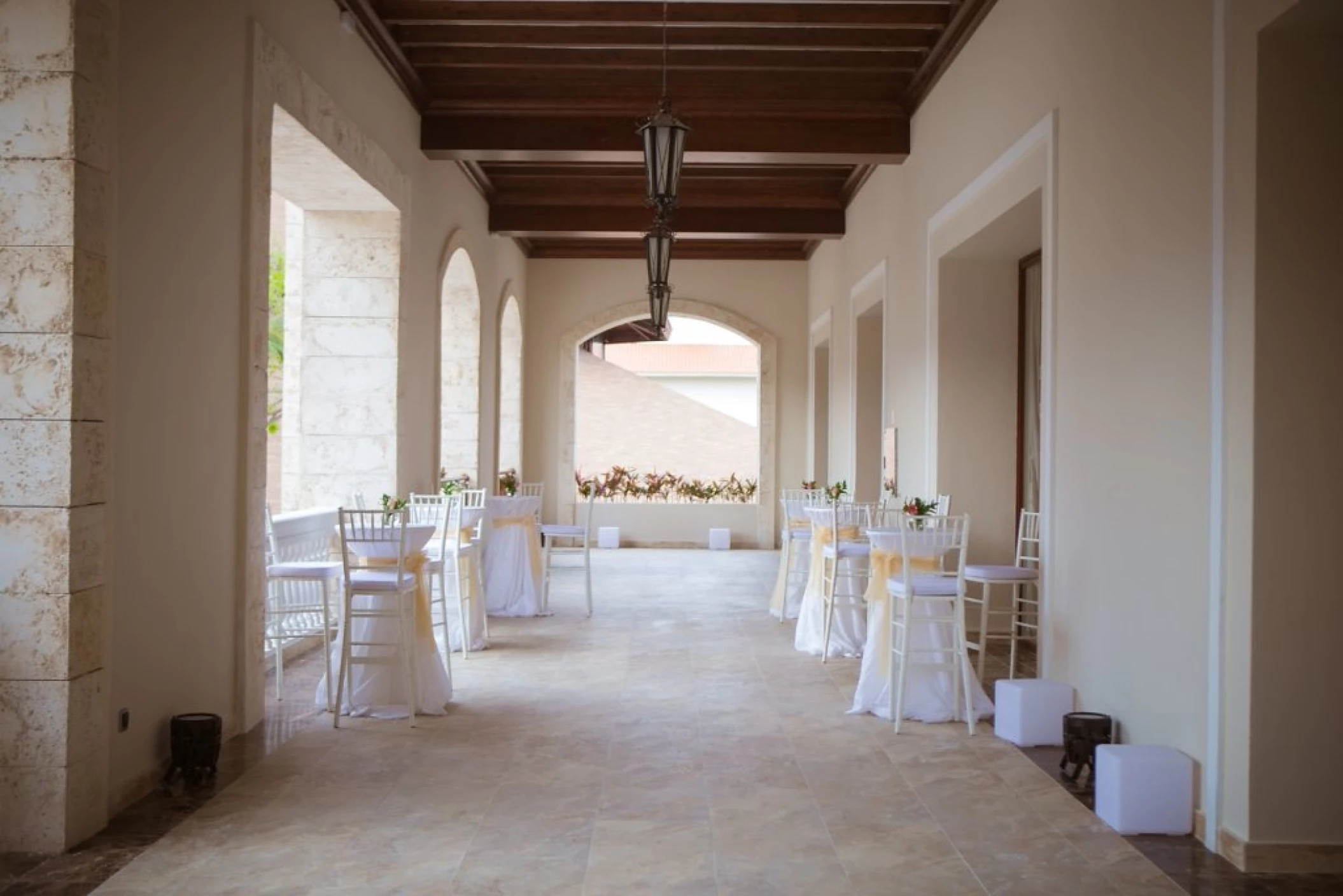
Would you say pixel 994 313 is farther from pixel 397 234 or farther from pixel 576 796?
pixel 576 796

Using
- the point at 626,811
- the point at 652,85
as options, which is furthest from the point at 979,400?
the point at 626,811

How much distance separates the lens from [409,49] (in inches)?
295

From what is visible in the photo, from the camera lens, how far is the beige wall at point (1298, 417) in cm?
345

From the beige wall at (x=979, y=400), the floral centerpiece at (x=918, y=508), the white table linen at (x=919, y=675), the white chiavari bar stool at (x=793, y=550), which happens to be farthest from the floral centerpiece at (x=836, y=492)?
the white table linen at (x=919, y=675)

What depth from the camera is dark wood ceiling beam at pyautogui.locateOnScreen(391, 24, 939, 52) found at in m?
7.01

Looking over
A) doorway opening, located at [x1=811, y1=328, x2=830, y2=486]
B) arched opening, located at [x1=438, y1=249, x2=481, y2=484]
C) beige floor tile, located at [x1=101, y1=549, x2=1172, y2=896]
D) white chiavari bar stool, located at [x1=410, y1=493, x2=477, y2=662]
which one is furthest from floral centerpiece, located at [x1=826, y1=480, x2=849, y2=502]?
doorway opening, located at [x1=811, y1=328, x2=830, y2=486]

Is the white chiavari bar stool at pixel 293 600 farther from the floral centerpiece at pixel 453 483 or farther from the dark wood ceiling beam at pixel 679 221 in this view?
the dark wood ceiling beam at pixel 679 221

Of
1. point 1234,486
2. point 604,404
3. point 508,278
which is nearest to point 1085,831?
point 1234,486

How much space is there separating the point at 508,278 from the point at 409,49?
574cm

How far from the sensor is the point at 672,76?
25.6 ft

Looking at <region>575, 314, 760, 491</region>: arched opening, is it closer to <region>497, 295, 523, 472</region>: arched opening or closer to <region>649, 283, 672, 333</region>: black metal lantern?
<region>497, 295, 523, 472</region>: arched opening

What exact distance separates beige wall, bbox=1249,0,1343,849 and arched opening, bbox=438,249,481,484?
8.22 meters

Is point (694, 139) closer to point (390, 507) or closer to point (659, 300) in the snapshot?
point (659, 300)

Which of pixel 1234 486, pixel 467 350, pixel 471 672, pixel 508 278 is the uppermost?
pixel 508 278
